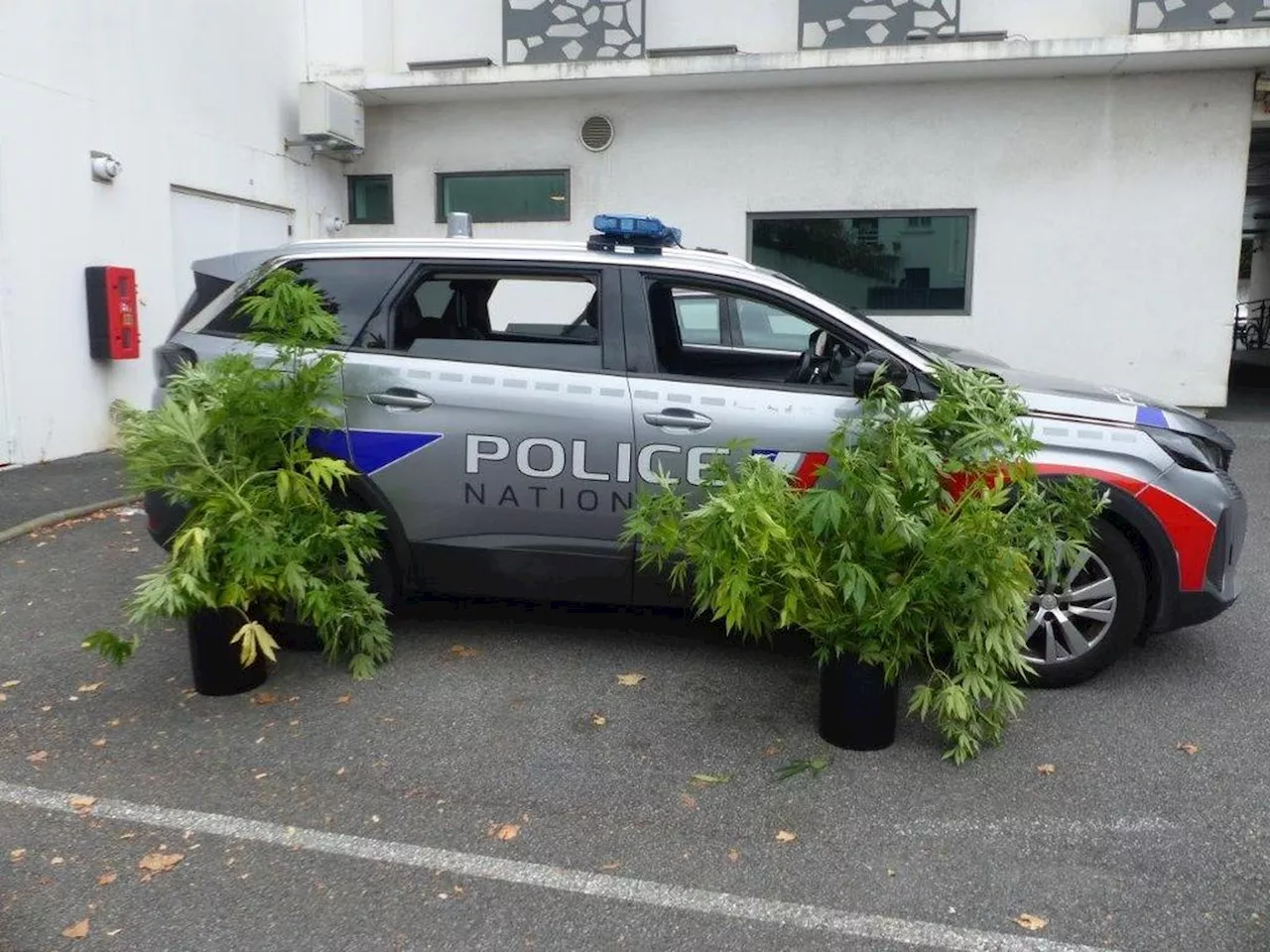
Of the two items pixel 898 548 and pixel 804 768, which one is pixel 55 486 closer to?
pixel 804 768

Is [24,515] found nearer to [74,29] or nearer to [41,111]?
[41,111]

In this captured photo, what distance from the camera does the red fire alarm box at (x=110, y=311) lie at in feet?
29.4

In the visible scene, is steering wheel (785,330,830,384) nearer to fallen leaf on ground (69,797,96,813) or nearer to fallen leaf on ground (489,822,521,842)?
fallen leaf on ground (489,822,521,842)

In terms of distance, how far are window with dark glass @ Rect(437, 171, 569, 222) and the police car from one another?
25.4 feet

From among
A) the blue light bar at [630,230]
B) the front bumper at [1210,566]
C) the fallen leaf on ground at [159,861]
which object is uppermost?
the blue light bar at [630,230]

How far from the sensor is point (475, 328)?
480cm

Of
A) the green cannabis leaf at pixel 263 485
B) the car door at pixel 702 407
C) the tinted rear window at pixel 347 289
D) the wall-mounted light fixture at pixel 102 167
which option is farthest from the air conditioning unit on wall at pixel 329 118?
the car door at pixel 702 407

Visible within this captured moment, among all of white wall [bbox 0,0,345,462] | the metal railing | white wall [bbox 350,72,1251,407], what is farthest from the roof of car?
the metal railing

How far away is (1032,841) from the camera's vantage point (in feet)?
10.5

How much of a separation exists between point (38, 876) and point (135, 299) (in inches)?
295

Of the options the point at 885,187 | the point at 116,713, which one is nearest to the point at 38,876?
the point at 116,713

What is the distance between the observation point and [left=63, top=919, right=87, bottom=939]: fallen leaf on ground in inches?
108

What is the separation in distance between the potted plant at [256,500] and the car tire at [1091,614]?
2762mm

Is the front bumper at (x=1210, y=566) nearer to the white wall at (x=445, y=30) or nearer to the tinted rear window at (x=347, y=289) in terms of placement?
the tinted rear window at (x=347, y=289)
